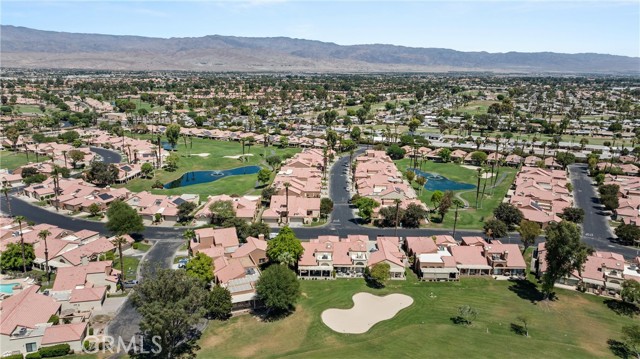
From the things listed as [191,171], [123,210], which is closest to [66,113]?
[191,171]

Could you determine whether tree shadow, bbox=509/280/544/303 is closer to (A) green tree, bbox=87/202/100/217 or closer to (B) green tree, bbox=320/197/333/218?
(B) green tree, bbox=320/197/333/218

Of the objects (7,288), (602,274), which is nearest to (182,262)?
(7,288)

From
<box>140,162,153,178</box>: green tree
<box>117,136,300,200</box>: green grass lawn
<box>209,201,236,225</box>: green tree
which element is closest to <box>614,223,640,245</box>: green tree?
<box>209,201,236,225</box>: green tree

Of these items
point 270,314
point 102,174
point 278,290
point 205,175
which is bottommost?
point 270,314

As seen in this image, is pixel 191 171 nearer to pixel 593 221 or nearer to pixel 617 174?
pixel 593 221

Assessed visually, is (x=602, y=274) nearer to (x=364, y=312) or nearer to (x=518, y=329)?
(x=518, y=329)

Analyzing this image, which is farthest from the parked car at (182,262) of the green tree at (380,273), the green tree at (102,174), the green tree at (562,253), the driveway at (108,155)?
the driveway at (108,155)
